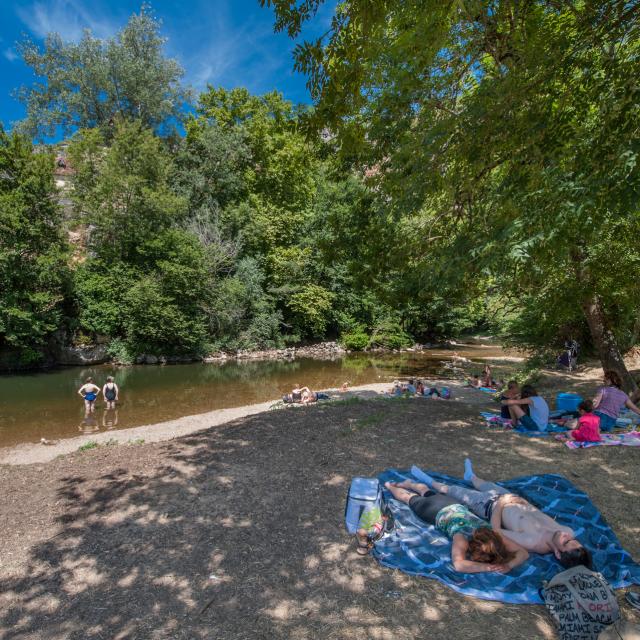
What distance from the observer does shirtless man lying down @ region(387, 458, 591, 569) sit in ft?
10.2

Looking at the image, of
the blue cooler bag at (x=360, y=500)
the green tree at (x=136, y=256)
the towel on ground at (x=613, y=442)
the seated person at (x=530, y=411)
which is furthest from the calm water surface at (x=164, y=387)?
the towel on ground at (x=613, y=442)

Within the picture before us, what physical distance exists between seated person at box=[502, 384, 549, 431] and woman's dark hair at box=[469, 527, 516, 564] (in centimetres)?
404

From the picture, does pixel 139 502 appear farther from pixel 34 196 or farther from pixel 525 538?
pixel 34 196

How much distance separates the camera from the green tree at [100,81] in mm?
29281

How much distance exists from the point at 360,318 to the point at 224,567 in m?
29.3

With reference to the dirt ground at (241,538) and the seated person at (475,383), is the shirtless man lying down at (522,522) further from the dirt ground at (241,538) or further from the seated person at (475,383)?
the seated person at (475,383)

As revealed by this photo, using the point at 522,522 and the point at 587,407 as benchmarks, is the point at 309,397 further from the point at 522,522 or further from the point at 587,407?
the point at 522,522

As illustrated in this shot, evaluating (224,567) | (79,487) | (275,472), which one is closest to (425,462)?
(275,472)

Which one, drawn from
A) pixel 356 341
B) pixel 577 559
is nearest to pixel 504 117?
pixel 577 559

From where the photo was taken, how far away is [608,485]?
15.1 feet

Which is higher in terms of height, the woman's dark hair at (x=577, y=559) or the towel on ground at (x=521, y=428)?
the woman's dark hair at (x=577, y=559)

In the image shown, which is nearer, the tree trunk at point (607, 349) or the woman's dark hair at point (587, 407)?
the woman's dark hair at point (587, 407)

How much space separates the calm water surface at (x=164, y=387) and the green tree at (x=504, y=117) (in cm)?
1045

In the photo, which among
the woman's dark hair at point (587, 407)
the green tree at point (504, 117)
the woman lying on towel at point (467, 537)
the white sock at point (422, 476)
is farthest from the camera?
the woman's dark hair at point (587, 407)
